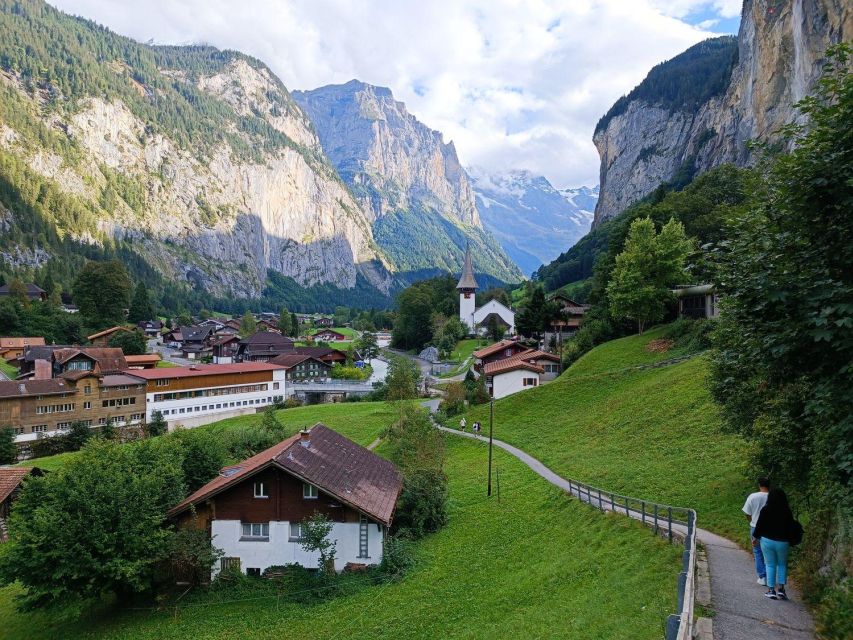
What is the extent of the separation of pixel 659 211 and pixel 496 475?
51.2m

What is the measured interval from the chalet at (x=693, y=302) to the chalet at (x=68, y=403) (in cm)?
6312

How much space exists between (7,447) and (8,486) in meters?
23.9

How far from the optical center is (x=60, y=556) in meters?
19.9

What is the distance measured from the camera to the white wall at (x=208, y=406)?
222 feet

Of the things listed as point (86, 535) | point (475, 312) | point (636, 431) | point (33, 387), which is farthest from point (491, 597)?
point (475, 312)

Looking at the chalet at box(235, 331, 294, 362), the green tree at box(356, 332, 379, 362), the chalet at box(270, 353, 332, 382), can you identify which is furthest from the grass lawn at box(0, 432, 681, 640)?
the green tree at box(356, 332, 379, 362)

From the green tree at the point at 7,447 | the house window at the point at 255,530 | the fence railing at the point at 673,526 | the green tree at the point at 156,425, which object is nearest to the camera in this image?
the fence railing at the point at 673,526

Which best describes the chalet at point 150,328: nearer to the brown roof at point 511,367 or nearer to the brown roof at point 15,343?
the brown roof at point 15,343

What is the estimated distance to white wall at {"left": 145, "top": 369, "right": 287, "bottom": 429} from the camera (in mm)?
67688

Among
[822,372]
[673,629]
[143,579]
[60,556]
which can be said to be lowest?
[143,579]

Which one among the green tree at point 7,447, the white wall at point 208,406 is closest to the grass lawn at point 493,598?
the green tree at point 7,447

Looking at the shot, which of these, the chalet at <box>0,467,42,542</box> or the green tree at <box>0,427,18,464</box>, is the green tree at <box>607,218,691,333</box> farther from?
the green tree at <box>0,427,18,464</box>

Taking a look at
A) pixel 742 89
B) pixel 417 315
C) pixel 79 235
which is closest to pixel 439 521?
pixel 417 315

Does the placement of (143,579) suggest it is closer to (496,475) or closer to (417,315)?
(496,475)
